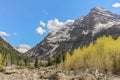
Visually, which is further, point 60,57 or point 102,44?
point 60,57

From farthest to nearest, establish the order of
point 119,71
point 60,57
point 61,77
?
1. point 60,57
2. point 119,71
3. point 61,77

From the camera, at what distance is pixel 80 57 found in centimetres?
10219

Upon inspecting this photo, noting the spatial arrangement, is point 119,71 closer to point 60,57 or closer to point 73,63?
point 73,63

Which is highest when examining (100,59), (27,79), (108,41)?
(108,41)

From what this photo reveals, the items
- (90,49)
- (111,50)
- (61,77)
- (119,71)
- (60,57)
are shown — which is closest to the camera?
(61,77)

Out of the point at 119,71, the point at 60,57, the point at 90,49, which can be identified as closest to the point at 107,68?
the point at 119,71

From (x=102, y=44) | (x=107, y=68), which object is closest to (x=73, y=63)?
(x=102, y=44)

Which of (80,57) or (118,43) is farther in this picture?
(80,57)

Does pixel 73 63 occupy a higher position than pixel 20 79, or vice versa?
pixel 73 63

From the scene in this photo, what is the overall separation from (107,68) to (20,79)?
34.7 metres

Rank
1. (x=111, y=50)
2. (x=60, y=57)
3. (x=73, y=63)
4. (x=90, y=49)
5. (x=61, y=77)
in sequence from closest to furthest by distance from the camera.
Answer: (x=61, y=77) < (x=111, y=50) < (x=90, y=49) < (x=73, y=63) < (x=60, y=57)

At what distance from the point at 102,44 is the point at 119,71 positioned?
575 inches

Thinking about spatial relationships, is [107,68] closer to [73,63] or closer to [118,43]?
[118,43]

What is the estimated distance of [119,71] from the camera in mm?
77625
